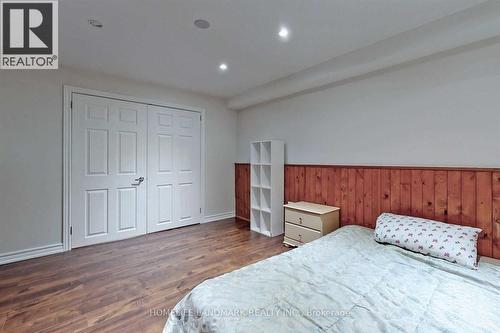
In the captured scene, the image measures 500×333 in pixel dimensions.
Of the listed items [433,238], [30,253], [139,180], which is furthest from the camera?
[139,180]

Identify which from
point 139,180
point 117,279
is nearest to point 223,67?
point 139,180

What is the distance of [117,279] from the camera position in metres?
2.30

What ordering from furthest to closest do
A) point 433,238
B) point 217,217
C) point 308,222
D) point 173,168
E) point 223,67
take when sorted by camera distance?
point 217,217 → point 173,168 → point 223,67 → point 308,222 → point 433,238

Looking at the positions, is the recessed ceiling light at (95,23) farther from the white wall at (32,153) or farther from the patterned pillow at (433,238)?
the patterned pillow at (433,238)

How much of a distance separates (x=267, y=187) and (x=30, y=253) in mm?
3088

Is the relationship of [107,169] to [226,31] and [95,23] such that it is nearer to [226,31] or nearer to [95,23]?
[95,23]

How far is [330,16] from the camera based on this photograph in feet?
6.54

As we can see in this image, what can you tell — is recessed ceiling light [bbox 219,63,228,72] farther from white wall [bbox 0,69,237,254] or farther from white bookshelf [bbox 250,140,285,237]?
white wall [bbox 0,69,237,254]

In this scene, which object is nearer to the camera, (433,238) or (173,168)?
(433,238)

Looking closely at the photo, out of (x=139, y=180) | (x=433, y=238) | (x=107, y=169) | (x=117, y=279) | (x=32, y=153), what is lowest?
(x=117, y=279)

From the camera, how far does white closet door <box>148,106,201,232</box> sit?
3.73 meters

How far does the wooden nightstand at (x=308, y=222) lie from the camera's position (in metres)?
2.85

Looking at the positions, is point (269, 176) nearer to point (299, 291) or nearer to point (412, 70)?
point (412, 70)

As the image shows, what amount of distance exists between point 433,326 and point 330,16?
2.20m
